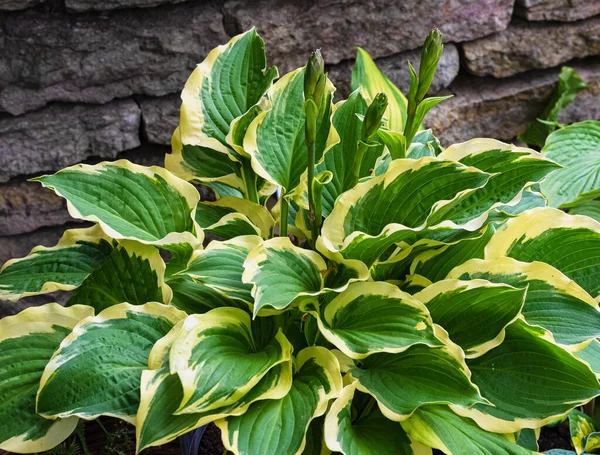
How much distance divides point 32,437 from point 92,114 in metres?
0.78

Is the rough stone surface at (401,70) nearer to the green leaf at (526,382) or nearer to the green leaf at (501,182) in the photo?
the green leaf at (501,182)

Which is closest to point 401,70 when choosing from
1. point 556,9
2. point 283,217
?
point 556,9

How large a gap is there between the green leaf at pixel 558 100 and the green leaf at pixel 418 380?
1051 mm

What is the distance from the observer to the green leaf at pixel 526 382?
75cm

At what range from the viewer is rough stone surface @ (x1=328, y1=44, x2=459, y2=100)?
1.48 m

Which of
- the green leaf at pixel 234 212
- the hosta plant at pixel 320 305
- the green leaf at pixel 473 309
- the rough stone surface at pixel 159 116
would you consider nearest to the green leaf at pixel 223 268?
the hosta plant at pixel 320 305

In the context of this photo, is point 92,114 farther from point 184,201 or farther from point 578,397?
point 578,397

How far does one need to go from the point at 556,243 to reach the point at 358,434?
0.38 meters

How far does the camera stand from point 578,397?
75 cm

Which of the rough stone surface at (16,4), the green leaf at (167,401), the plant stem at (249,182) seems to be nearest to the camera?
the green leaf at (167,401)

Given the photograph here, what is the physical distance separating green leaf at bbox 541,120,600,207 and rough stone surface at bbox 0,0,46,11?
105 centimetres

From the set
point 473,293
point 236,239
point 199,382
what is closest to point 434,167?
point 473,293

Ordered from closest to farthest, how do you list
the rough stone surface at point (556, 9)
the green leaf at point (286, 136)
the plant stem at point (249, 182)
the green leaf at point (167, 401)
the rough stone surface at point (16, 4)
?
the green leaf at point (167, 401), the green leaf at point (286, 136), the plant stem at point (249, 182), the rough stone surface at point (16, 4), the rough stone surface at point (556, 9)

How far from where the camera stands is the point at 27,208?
4.59 feet
